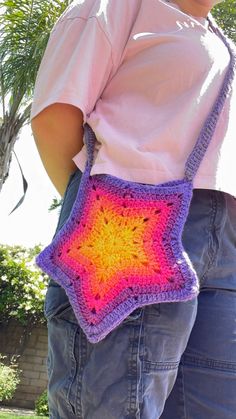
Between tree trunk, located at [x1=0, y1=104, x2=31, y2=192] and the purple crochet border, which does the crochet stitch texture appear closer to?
the purple crochet border

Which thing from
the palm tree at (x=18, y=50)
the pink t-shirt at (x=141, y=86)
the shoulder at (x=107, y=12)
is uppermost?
the shoulder at (x=107, y=12)

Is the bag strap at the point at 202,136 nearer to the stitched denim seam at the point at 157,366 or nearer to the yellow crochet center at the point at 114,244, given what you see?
the yellow crochet center at the point at 114,244

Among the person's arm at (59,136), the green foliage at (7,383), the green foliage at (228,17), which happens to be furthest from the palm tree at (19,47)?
the person's arm at (59,136)

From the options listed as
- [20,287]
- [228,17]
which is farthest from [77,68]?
[20,287]

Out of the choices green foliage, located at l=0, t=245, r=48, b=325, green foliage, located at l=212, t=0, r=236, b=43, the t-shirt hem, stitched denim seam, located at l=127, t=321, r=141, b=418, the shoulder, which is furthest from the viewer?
green foliage, located at l=0, t=245, r=48, b=325

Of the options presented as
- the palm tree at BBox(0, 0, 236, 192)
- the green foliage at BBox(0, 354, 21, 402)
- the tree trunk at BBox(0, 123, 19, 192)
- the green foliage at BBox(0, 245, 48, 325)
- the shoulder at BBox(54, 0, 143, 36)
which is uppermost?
the shoulder at BBox(54, 0, 143, 36)

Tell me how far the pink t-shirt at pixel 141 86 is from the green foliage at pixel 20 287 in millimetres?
10645

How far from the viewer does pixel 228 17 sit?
25.2ft

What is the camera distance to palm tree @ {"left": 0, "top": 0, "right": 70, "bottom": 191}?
7020 mm

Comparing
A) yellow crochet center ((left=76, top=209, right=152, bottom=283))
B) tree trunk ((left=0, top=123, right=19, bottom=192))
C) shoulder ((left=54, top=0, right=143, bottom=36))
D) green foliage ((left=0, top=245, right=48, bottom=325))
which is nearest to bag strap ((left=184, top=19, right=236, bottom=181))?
yellow crochet center ((left=76, top=209, right=152, bottom=283))

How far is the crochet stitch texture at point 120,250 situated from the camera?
1142 millimetres

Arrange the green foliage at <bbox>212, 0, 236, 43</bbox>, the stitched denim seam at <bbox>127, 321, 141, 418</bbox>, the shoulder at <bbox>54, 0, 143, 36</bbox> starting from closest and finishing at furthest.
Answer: the stitched denim seam at <bbox>127, 321, 141, 418</bbox>, the shoulder at <bbox>54, 0, 143, 36</bbox>, the green foliage at <bbox>212, 0, 236, 43</bbox>

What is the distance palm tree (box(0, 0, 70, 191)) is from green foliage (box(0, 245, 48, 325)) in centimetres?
497

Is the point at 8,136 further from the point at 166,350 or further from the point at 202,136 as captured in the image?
the point at 166,350
